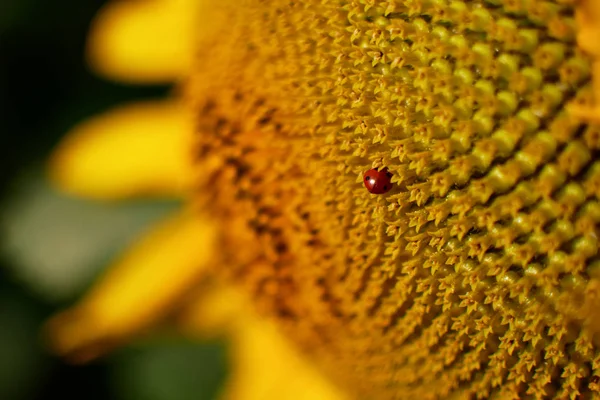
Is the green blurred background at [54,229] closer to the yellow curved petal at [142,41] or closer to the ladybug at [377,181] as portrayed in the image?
the yellow curved petal at [142,41]

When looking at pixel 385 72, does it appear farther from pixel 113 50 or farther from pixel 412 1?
pixel 113 50

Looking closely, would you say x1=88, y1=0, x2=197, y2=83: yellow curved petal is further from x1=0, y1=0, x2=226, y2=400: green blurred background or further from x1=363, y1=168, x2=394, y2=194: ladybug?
x1=363, y1=168, x2=394, y2=194: ladybug

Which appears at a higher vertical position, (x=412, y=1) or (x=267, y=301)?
(x=412, y=1)

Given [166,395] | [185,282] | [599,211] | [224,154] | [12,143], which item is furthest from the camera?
[12,143]

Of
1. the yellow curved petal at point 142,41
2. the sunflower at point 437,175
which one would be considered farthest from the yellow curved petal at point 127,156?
the sunflower at point 437,175

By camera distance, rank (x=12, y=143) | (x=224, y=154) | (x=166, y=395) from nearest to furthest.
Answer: (x=224, y=154)
(x=166, y=395)
(x=12, y=143)

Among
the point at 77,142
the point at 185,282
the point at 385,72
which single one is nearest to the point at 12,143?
the point at 77,142

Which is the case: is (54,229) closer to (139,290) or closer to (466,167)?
(139,290)
